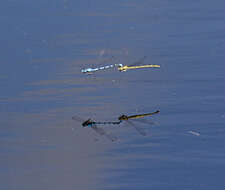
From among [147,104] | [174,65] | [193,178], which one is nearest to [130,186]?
[193,178]

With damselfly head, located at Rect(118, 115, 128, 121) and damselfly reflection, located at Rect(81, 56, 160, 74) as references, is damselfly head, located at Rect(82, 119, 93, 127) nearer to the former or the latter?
damselfly head, located at Rect(118, 115, 128, 121)

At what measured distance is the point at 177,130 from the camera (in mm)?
1644

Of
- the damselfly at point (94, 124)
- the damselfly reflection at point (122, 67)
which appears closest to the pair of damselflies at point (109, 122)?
the damselfly at point (94, 124)

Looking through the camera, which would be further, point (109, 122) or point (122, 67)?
point (122, 67)

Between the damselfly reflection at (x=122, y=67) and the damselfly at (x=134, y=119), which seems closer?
the damselfly at (x=134, y=119)

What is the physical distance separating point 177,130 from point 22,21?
0.92m

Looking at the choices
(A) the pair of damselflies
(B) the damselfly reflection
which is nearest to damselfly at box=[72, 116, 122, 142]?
(A) the pair of damselflies

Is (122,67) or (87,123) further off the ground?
(122,67)

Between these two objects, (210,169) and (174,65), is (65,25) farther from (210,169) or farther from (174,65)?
(210,169)

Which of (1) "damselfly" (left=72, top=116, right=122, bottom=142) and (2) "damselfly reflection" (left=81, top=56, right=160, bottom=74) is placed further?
(2) "damselfly reflection" (left=81, top=56, right=160, bottom=74)

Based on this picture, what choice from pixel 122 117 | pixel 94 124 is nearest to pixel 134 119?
pixel 122 117

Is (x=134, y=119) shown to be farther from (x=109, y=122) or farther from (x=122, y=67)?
(x=122, y=67)

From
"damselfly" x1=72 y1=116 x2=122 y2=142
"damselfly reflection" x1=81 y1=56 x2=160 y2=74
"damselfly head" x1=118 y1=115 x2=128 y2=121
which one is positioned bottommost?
"damselfly" x1=72 y1=116 x2=122 y2=142

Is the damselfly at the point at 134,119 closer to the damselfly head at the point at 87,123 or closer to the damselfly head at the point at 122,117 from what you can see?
the damselfly head at the point at 122,117
